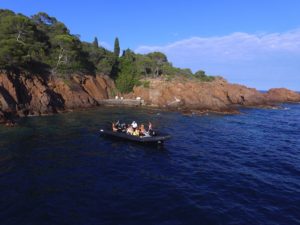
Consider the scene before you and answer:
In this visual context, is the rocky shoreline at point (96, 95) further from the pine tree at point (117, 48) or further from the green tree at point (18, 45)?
the pine tree at point (117, 48)

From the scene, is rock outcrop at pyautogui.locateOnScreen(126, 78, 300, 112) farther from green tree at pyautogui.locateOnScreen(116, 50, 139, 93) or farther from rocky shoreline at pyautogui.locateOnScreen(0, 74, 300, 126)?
green tree at pyautogui.locateOnScreen(116, 50, 139, 93)

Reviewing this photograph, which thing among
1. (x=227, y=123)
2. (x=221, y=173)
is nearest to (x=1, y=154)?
(x=221, y=173)

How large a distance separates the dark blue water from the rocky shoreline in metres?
12.5

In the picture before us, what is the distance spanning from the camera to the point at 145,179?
2383cm

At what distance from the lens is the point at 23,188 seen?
69.1 ft

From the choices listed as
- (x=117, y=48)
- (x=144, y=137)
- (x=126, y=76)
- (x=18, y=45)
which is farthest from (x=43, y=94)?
(x=117, y=48)

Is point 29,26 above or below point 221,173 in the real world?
above

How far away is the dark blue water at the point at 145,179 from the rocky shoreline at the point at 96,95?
12.5 m

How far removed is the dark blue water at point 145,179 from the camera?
1772cm

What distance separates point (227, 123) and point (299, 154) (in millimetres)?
20505

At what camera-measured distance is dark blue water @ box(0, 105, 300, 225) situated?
17.7 m

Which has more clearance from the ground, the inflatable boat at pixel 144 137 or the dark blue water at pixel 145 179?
the inflatable boat at pixel 144 137

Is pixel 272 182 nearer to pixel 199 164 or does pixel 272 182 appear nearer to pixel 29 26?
pixel 199 164

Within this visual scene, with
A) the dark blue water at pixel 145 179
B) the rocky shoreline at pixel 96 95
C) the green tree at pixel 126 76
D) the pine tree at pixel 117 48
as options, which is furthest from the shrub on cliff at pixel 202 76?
the dark blue water at pixel 145 179
